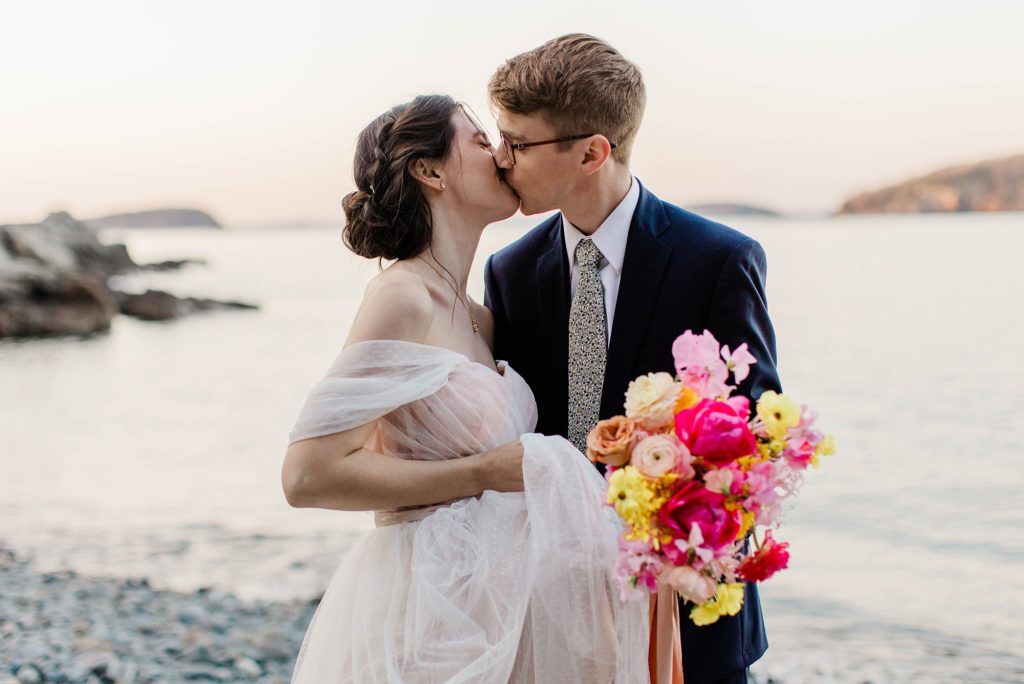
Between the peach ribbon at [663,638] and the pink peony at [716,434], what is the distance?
0.57 metres

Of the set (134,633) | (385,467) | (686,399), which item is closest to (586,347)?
(385,467)

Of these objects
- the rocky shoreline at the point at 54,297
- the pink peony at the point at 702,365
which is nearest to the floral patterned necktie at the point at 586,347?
the pink peony at the point at 702,365

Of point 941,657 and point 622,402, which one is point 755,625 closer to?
point 622,402

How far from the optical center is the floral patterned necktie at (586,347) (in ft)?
10.5

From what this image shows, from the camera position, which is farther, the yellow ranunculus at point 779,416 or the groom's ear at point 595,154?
the groom's ear at point 595,154

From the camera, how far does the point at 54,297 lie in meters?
24.6

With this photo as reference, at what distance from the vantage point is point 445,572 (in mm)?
2666

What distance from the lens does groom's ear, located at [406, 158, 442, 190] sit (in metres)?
3.01

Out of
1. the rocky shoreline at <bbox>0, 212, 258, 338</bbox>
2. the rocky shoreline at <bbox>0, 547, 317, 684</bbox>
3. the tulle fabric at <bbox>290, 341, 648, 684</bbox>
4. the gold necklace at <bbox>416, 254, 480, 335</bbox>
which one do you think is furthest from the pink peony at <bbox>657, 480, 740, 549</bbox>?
the rocky shoreline at <bbox>0, 212, 258, 338</bbox>

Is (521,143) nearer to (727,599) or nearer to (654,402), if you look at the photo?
(654,402)

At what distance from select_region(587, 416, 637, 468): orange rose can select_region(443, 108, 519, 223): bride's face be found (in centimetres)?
107

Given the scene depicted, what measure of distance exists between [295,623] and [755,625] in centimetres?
487

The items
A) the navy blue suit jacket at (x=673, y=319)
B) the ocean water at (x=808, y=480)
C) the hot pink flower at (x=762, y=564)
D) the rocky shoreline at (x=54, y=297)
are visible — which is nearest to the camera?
the hot pink flower at (x=762, y=564)

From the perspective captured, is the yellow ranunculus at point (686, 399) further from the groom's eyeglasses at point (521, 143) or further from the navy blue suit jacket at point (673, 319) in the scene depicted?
the groom's eyeglasses at point (521, 143)
